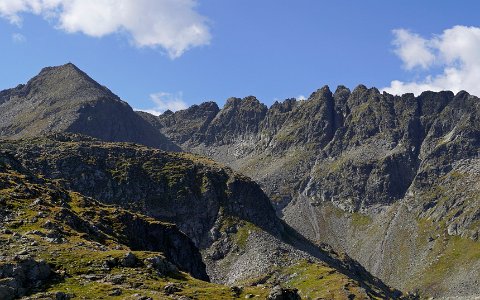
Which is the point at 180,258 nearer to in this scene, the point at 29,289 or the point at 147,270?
the point at 147,270

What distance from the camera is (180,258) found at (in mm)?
148875

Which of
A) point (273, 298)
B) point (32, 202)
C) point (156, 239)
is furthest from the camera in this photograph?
point (156, 239)

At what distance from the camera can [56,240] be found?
81250 mm

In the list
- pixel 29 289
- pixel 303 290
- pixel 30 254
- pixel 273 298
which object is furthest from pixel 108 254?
pixel 303 290

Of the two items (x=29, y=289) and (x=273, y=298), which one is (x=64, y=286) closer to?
(x=29, y=289)

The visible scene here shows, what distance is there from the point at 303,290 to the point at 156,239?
A: 66.8 m

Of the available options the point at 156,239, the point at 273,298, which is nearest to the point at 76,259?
the point at 273,298

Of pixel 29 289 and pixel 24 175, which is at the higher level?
pixel 24 175

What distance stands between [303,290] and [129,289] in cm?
13047

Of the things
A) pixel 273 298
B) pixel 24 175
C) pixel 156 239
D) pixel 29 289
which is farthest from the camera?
pixel 156 239

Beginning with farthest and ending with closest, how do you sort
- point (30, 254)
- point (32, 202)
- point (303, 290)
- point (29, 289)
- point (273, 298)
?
point (303, 290), point (32, 202), point (273, 298), point (30, 254), point (29, 289)

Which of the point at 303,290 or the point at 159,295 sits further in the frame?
the point at 303,290

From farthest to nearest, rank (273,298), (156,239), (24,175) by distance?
(156,239), (24,175), (273,298)

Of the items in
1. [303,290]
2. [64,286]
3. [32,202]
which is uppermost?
[32,202]
